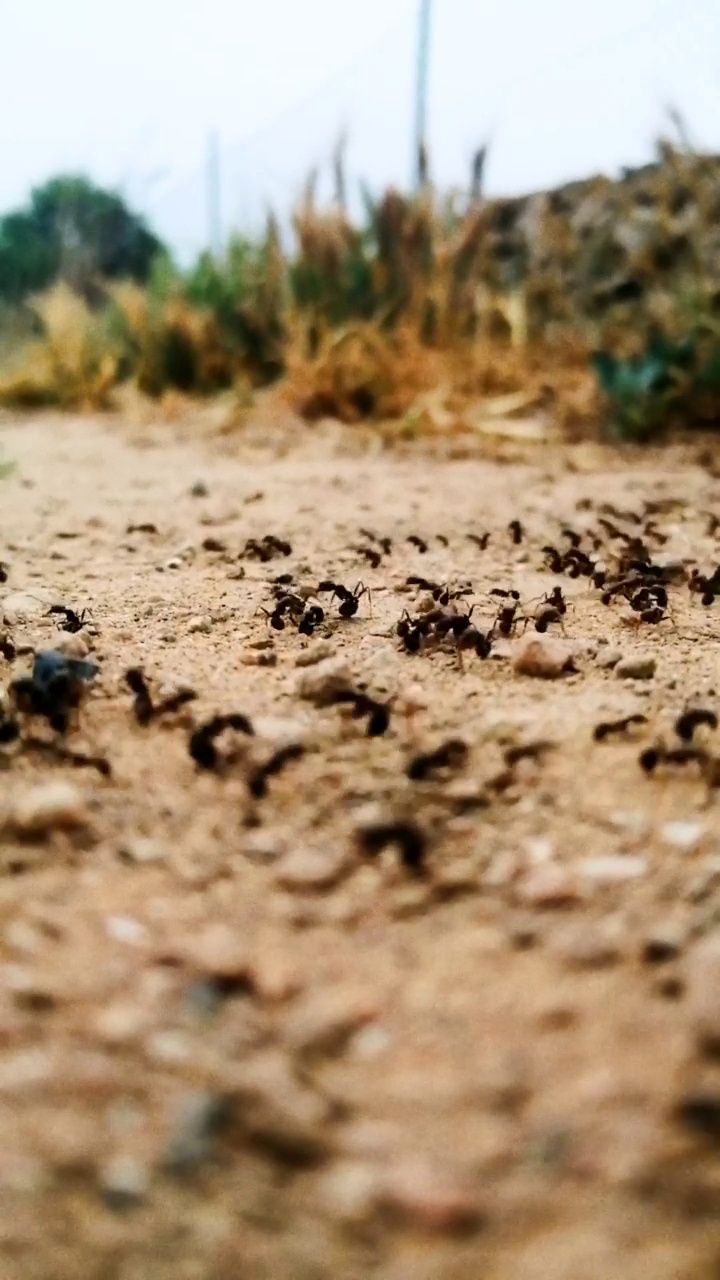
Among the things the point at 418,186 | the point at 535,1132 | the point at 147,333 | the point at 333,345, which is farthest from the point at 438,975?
the point at 147,333

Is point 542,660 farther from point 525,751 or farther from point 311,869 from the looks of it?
point 311,869

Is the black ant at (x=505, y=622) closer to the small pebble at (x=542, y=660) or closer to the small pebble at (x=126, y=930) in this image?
the small pebble at (x=542, y=660)

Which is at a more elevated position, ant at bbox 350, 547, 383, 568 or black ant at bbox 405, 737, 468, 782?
ant at bbox 350, 547, 383, 568

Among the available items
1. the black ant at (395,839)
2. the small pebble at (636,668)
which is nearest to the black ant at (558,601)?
the small pebble at (636,668)

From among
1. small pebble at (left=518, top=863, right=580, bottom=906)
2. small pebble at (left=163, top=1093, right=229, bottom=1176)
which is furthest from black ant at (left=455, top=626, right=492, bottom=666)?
small pebble at (left=163, top=1093, right=229, bottom=1176)

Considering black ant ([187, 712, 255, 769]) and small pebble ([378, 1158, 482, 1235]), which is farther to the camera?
black ant ([187, 712, 255, 769])

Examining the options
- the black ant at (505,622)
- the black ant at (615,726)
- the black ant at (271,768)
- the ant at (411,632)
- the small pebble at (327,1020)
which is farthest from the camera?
the black ant at (505,622)

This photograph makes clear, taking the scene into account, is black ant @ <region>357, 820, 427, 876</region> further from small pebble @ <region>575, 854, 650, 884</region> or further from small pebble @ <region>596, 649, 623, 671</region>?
small pebble @ <region>596, 649, 623, 671</region>
